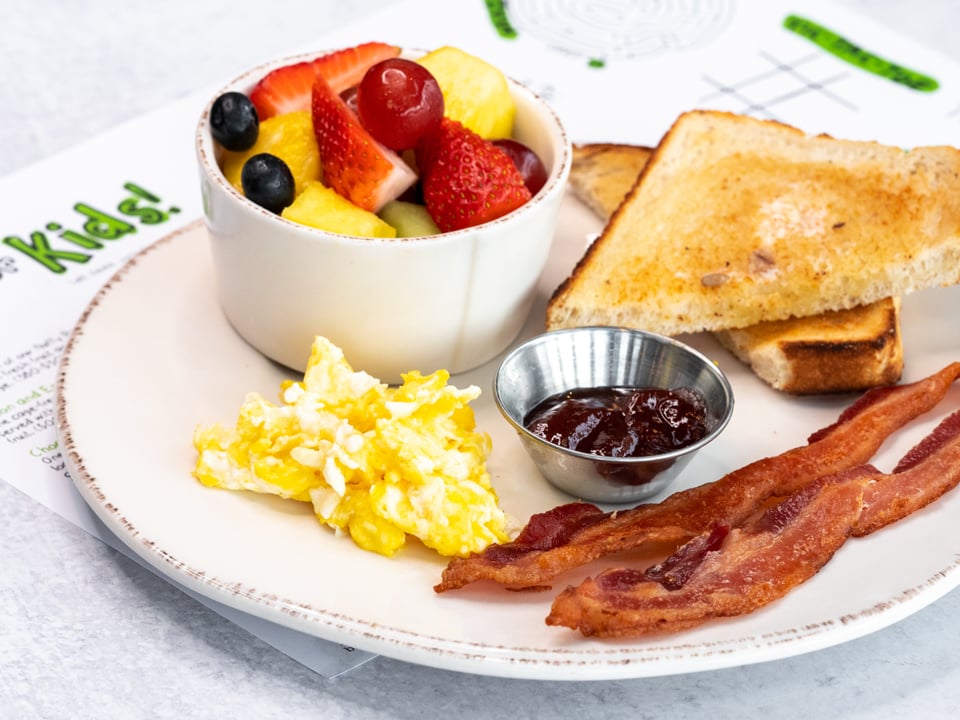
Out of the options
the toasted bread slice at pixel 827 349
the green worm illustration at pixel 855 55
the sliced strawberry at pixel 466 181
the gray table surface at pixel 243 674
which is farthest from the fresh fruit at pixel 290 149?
the green worm illustration at pixel 855 55

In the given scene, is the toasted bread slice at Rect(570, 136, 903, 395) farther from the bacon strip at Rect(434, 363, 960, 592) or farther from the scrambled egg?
the scrambled egg

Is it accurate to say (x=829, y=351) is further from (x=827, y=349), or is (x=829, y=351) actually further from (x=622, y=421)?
(x=622, y=421)

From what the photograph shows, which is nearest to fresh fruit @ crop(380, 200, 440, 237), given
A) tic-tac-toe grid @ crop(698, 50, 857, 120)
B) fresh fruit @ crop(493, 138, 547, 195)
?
fresh fruit @ crop(493, 138, 547, 195)

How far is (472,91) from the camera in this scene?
2.51 m

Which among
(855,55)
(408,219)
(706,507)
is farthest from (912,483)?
(855,55)

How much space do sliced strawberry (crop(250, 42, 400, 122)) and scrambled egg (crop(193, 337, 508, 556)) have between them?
0.69 metres

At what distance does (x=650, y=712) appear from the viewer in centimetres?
189

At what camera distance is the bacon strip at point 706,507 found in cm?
188

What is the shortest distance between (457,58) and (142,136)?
4.68 feet

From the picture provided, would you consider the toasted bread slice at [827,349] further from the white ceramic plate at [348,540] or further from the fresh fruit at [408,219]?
the fresh fruit at [408,219]

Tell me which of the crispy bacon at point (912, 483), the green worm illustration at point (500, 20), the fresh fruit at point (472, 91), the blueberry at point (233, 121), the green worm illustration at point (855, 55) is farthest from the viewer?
Result: the green worm illustration at point (500, 20)

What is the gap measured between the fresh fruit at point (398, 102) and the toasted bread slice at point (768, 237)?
0.51 meters

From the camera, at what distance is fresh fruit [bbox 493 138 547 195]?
2471 millimetres

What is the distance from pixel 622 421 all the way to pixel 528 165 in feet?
2.10
